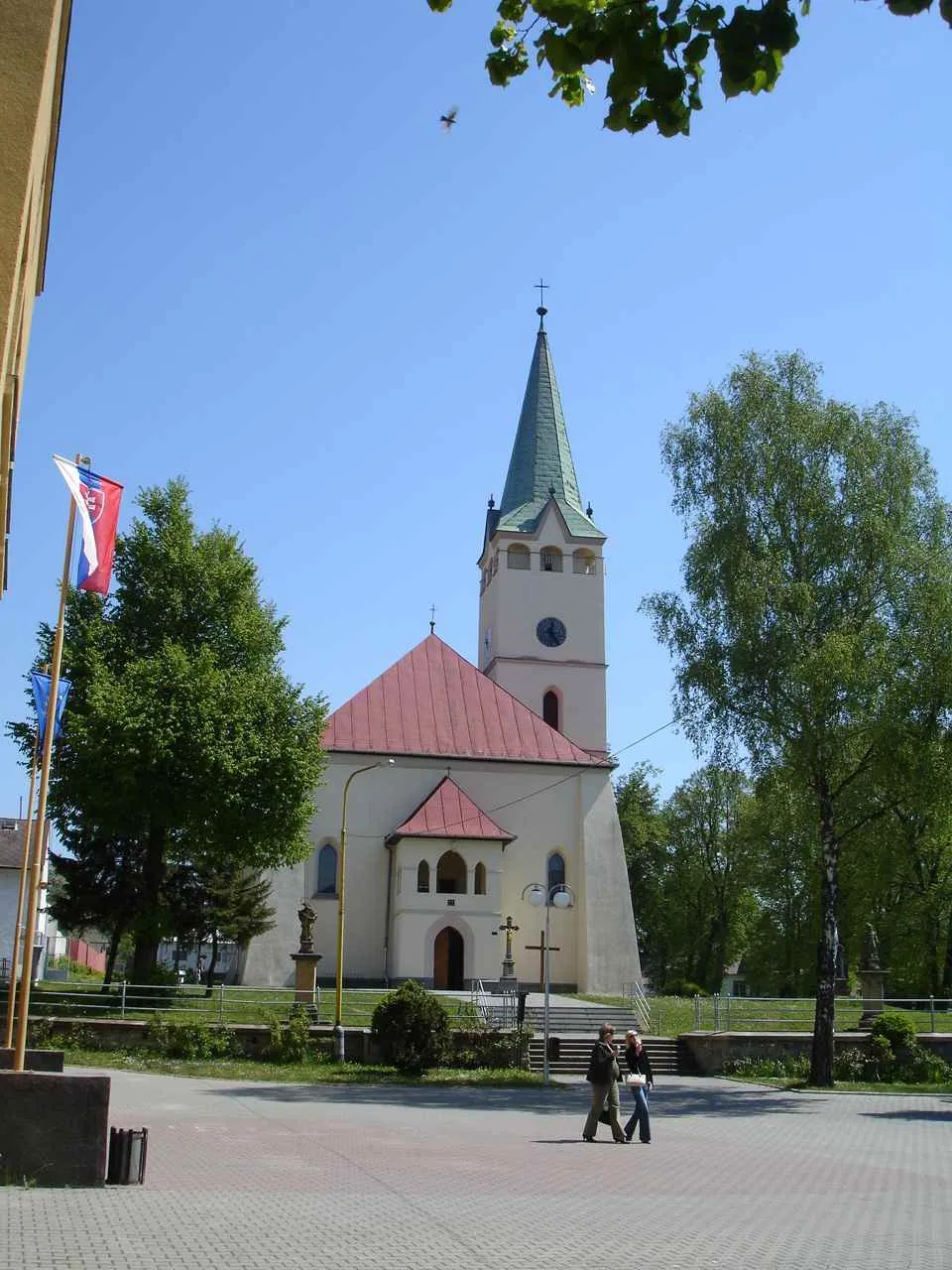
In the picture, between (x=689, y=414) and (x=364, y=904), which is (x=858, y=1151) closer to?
(x=689, y=414)

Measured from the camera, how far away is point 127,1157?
12.2m

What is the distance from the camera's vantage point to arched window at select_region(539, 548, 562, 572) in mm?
62031

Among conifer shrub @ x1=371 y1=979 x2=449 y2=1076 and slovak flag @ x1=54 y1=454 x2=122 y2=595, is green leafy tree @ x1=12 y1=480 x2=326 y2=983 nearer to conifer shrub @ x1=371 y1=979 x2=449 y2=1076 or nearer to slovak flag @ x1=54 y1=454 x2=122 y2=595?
conifer shrub @ x1=371 y1=979 x2=449 y2=1076

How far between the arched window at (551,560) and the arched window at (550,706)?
6.26 meters

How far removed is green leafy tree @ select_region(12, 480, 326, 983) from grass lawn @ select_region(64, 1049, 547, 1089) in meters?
6.48

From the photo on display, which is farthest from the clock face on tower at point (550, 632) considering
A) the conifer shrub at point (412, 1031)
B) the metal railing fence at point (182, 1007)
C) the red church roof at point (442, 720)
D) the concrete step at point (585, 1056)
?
the conifer shrub at point (412, 1031)

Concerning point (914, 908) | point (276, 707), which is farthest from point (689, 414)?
point (914, 908)

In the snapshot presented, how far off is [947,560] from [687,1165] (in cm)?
1588

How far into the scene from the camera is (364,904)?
47.6 m

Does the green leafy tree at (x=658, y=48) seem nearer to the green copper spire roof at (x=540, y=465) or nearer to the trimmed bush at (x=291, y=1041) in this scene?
the trimmed bush at (x=291, y=1041)

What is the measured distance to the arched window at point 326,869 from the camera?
47438 mm

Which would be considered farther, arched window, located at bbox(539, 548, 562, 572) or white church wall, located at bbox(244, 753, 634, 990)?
arched window, located at bbox(539, 548, 562, 572)

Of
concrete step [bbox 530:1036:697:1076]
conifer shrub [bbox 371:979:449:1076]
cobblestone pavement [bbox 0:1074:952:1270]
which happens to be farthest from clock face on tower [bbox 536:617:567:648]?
cobblestone pavement [bbox 0:1074:952:1270]

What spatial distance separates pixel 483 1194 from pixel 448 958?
34.4 m
